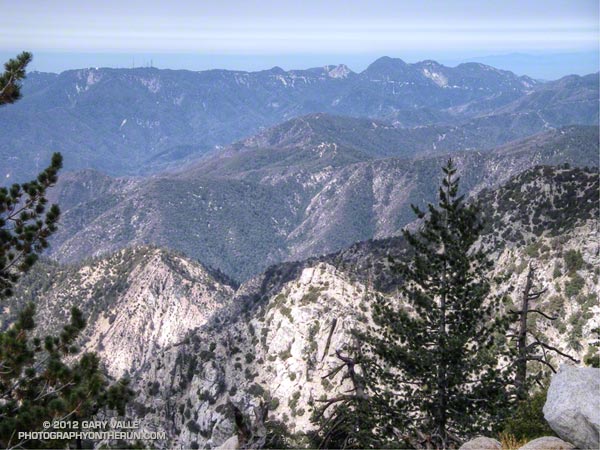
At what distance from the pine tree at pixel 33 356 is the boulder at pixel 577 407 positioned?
45.5 ft

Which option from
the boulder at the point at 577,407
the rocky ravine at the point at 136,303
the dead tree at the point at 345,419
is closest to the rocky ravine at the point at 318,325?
the dead tree at the point at 345,419

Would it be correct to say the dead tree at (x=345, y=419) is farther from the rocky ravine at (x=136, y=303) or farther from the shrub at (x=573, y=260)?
the rocky ravine at (x=136, y=303)

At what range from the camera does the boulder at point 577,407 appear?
1421cm

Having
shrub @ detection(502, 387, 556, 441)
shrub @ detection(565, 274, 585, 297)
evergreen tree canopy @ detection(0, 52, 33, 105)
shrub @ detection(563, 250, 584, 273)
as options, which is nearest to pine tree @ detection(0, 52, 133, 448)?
evergreen tree canopy @ detection(0, 52, 33, 105)

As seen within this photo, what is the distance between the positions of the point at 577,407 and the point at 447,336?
9369 mm

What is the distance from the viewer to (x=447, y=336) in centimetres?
2378

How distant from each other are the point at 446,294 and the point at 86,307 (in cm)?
15439

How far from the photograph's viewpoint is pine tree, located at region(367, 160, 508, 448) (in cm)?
2350

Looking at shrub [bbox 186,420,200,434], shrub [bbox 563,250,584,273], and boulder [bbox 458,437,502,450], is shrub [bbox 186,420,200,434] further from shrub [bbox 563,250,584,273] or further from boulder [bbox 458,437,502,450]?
boulder [bbox 458,437,502,450]

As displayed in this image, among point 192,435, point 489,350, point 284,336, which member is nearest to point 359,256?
point 284,336

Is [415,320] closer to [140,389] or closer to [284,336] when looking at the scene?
[284,336]

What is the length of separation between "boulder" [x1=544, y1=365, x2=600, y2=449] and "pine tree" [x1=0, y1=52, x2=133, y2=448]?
13.9m

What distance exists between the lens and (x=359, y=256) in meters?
112

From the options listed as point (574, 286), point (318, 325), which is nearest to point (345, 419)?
point (574, 286)
